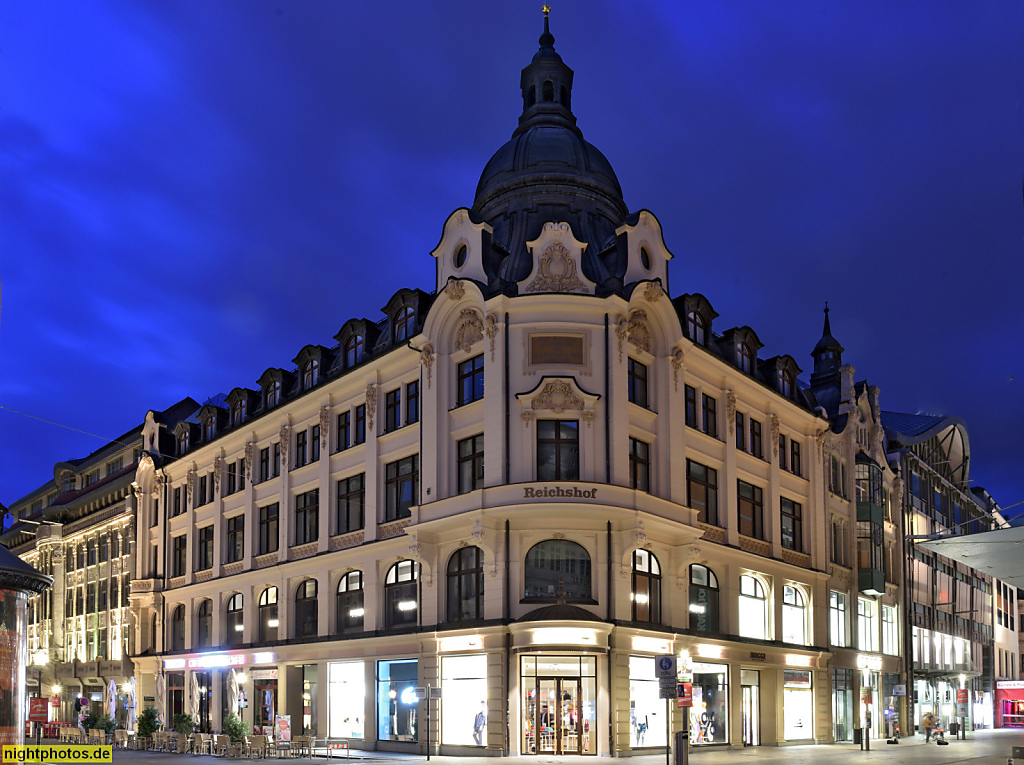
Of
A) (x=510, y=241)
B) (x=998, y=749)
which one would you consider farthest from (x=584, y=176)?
(x=998, y=749)

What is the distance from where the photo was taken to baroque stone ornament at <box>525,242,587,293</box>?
40.1 metres

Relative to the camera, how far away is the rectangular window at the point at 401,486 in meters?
43.7

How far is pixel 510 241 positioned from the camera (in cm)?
4481

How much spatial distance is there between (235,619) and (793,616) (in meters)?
27.0

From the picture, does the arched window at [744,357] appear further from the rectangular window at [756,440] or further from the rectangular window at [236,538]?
the rectangular window at [236,538]

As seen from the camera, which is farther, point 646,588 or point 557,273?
point 646,588

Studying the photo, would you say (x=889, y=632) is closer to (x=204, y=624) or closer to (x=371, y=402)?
(x=371, y=402)

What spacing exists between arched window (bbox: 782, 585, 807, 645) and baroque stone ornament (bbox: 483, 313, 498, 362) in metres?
19.8

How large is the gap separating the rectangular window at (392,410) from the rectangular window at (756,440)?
16.2 m

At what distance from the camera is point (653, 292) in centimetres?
4128

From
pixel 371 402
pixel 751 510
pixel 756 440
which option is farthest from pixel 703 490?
pixel 371 402

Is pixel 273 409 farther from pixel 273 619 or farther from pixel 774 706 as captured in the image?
pixel 774 706

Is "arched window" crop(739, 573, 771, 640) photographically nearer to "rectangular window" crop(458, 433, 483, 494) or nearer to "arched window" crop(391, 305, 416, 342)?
"rectangular window" crop(458, 433, 483, 494)

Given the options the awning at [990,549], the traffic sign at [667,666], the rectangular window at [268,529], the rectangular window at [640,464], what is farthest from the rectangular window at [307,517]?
the awning at [990,549]
